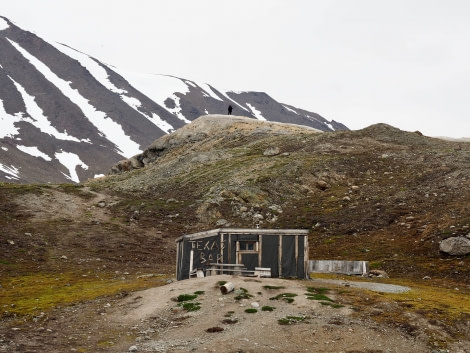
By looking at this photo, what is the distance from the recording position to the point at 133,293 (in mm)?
30484

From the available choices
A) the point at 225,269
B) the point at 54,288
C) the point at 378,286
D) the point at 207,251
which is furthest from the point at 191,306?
the point at 54,288

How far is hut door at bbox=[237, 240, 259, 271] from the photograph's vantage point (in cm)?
3456

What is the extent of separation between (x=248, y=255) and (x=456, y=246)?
55.2 ft

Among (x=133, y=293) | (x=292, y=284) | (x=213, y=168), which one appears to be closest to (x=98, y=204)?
(x=213, y=168)

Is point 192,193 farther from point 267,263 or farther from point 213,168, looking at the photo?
point 267,263

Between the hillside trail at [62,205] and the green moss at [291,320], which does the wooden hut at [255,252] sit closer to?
the green moss at [291,320]

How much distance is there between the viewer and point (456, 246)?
39.3 metres

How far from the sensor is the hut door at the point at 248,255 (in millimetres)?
34562

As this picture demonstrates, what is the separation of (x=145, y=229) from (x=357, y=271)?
25185mm

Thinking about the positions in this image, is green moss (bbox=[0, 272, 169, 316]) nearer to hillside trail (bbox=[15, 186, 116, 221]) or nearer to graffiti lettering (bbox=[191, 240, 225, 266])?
graffiti lettering (bbox=[191, 240, 225, 266])

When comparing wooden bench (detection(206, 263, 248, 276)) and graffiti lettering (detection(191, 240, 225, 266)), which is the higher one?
graffiti lettering (detection(191, 240, 225, 266))

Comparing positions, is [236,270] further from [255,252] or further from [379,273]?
[379,273]

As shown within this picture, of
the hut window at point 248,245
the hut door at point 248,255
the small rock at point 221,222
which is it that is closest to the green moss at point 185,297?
the hut door at point 248,255

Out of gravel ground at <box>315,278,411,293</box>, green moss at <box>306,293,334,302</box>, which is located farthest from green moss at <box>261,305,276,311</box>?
gravel ground at <box>315,278,411,293</box>
